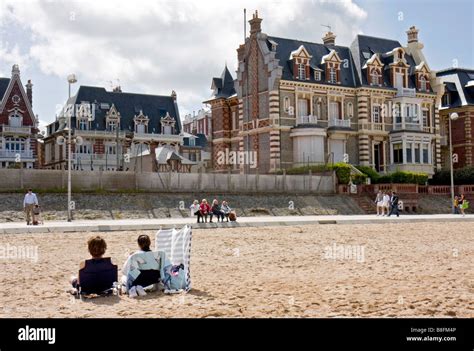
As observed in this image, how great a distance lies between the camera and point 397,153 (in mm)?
53781

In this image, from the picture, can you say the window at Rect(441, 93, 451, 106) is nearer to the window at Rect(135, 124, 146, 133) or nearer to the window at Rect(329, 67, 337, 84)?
the window at Rect(329, 67, 337, 84)

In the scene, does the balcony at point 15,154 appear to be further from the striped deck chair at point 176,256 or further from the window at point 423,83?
the striped deck chair at point 176,256

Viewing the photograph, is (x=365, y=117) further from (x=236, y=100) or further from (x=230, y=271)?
(x=230, y=271)

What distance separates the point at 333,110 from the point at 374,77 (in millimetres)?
5343

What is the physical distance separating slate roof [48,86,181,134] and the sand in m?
51.1

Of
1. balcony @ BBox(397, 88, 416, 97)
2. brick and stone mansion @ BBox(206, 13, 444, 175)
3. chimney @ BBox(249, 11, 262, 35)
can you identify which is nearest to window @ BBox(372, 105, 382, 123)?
brick and stone mansion @ BBox(206, 13, 444, 175)

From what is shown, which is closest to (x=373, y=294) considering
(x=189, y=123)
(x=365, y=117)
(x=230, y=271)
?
(x=230, y=271)

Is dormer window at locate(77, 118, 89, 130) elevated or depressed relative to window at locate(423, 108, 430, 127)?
elevated

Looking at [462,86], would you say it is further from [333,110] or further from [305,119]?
[305,119]

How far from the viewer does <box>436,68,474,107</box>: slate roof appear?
5988 centimetres

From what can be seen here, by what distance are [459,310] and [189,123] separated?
93.0 m

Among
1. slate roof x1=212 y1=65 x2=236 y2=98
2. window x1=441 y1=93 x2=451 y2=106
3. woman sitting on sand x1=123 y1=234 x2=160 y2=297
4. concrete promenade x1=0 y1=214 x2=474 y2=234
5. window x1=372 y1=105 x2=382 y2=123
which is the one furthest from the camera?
window x1=441 y1=93 x2=451 y2=106

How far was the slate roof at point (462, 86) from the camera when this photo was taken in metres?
59.9

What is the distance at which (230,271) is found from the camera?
12023 mm
